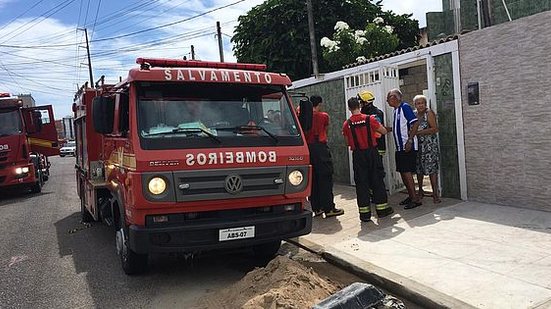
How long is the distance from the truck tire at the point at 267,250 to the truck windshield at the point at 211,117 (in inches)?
53.9

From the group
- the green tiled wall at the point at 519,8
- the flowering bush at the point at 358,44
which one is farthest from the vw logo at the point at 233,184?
the flowering bush at the point at 358,44

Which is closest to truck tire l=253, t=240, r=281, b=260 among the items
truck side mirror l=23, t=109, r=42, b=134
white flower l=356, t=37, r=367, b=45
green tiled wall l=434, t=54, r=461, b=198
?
green tiled wall l=434, t=54, r=461, b=198

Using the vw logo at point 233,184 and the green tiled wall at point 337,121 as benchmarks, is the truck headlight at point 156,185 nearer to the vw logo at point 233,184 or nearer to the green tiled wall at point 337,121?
the vw logo at point 233,184

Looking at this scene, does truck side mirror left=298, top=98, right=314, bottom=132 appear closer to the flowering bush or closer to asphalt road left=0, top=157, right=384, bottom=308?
asphalt road left=0, top=157, right=384, bottom=308

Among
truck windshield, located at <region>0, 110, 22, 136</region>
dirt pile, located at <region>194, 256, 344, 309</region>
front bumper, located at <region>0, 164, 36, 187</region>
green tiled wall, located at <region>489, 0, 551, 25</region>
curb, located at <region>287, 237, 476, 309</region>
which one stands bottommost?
curb, located at <region>287, 237, 476, 309</region>

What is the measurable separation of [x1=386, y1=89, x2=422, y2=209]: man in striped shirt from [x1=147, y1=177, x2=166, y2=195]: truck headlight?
4025 mm

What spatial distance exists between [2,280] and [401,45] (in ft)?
58.3

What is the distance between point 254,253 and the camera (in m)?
6.03

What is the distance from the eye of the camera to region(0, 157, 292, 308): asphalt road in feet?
15.6

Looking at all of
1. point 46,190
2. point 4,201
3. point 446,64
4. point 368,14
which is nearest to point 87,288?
point 446,64

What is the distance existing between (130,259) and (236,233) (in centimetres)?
134

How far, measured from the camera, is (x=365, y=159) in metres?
6.72

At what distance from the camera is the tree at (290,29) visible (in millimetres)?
18156

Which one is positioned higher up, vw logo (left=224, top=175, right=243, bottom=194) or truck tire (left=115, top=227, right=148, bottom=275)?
vw logo (left=224, top=175, right=243, bottom=194)
